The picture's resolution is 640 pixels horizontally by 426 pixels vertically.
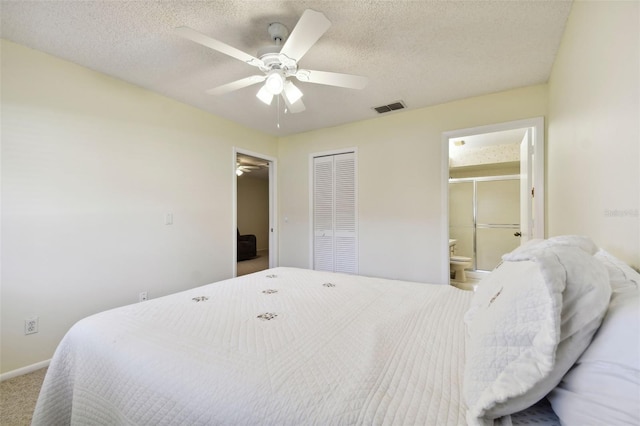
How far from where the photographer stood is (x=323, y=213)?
403cm

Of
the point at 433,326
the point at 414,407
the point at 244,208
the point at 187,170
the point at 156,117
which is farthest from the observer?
the point at 244,208

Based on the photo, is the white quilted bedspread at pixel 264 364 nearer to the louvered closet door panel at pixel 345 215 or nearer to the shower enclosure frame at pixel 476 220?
the louvered closet door panel at pixel 345 215

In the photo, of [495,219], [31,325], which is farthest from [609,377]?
[495,219]

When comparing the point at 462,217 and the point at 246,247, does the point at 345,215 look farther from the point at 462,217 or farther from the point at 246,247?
the point at 246,247

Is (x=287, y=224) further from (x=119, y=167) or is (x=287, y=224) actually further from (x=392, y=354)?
(x=392, y=354)

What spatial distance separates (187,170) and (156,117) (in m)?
0.61

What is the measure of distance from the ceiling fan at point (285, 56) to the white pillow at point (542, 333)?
145cm

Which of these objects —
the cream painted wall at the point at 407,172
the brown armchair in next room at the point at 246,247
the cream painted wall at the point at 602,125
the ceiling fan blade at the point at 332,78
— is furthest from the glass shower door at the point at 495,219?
the brown armchair in next room at the point at 246,247

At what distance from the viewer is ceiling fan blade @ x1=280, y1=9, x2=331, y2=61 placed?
1.37 m

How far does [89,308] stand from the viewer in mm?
2340

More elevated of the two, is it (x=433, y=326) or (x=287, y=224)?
(x=287, y=224)

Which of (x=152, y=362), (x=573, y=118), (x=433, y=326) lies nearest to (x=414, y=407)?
(x=433, y=326)

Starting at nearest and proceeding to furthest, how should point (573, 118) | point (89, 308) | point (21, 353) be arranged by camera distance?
point (573, 118) < point (21, 353) < point (89, 308)

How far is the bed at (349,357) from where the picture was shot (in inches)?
23.7
